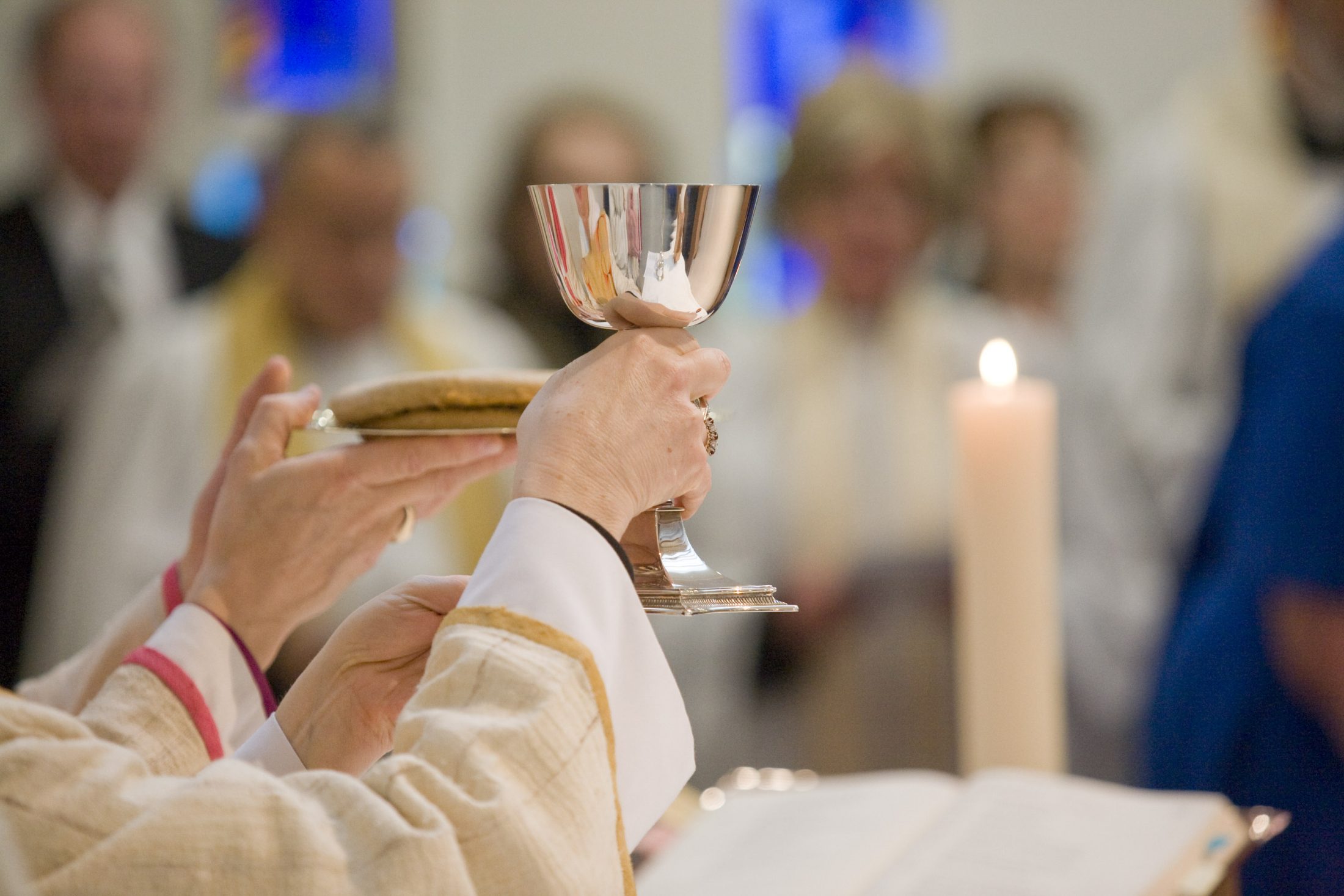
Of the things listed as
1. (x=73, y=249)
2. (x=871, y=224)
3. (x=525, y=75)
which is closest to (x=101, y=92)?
(x=73, y=249)

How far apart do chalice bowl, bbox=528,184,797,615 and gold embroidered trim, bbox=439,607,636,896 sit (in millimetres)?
82

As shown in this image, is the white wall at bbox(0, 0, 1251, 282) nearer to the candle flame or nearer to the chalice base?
the candle flame

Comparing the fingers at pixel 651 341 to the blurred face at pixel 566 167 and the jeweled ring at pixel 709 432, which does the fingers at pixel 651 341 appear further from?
the blurred face at pixel 566 167

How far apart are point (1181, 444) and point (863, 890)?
1.97 metres

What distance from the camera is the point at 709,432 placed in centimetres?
88

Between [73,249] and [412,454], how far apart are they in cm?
288

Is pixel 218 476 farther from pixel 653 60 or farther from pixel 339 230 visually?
pixel 653 60

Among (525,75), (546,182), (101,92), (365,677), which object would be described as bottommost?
(365,677)

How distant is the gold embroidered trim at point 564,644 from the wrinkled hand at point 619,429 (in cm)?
7

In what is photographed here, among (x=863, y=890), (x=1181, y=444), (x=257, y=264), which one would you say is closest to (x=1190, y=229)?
(x=1181, y=444)

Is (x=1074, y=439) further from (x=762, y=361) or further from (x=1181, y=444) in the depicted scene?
(x=762, y=361)

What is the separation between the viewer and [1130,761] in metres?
2.77

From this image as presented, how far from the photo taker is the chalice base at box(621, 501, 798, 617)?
2.74 ft

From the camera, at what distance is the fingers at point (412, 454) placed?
102 centimetres
